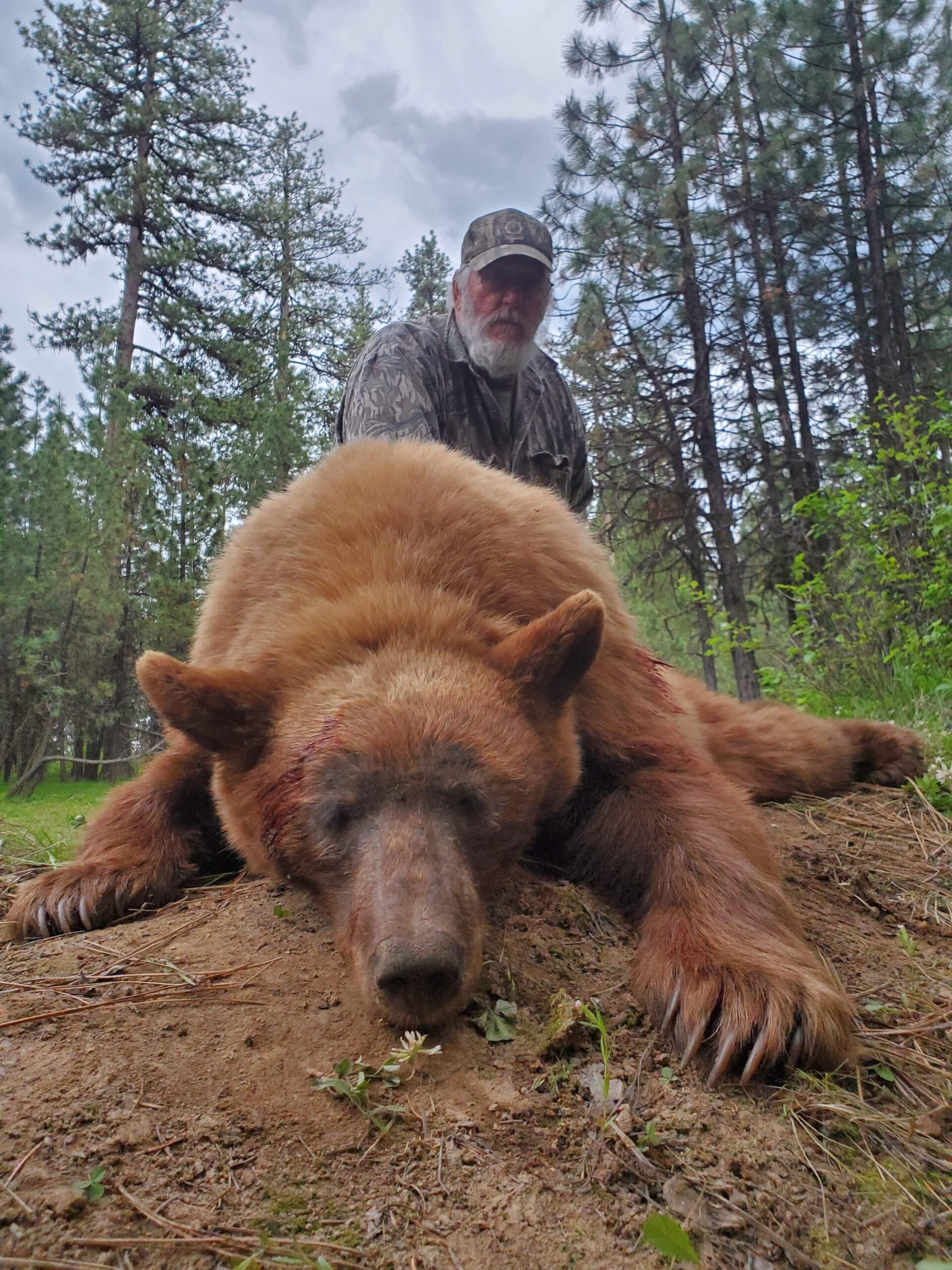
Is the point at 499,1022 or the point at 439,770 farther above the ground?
the point at 439,770

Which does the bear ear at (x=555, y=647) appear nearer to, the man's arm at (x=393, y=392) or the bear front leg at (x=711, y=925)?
the bear front leg at (x=711, y=925)

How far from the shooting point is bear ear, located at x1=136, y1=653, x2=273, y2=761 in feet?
6.58

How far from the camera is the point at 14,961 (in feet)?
6.71

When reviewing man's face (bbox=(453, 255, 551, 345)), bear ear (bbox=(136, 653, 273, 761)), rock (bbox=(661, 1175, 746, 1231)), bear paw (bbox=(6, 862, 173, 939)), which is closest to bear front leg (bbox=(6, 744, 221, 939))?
bear paw (bbox=(6, 862, 173, 939))

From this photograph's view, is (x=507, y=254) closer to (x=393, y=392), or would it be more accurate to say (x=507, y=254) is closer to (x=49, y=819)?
(x=393, y=392)

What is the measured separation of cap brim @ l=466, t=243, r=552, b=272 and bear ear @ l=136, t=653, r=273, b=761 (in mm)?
3460

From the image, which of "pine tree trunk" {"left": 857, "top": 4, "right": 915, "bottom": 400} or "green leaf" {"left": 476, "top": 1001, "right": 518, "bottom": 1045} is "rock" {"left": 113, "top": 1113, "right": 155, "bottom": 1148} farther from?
"pine tree trunk" {"left": 857, "top": 4, "right": 915, "bottom": 400}

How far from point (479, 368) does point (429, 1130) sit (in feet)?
14.0

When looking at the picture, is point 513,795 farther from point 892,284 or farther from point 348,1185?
point 892,284

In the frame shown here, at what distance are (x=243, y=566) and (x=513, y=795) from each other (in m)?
1.30

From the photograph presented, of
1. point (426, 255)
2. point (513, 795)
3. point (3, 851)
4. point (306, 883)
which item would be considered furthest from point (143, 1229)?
point (426, 255)

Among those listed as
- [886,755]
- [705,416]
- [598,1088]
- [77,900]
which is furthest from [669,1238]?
[705,416]

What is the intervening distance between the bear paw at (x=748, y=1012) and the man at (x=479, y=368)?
10.0ft

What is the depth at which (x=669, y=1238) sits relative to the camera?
1.10 metres
